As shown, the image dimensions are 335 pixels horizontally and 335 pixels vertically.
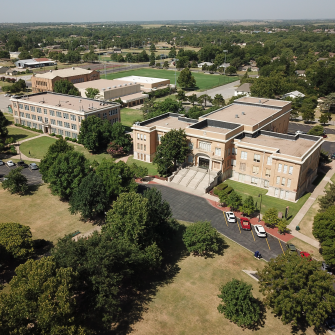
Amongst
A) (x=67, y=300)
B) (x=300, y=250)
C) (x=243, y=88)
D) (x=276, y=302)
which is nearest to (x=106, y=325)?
(x=67, y=300)

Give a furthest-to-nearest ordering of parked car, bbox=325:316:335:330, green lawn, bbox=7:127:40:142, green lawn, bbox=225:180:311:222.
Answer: green lawn, bbox=7:127:40:142
green lawn, bbox=225:180:311:222
parked car, bbox=325:316:335:330

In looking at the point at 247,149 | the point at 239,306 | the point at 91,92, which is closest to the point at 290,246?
the point at 239,306

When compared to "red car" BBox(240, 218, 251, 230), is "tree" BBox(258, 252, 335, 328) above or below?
above

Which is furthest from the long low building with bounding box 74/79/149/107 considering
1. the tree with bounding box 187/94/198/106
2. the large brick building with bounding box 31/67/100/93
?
the tree with bounding box 187/94/198/106

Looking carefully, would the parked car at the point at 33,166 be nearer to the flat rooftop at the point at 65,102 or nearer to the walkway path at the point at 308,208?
the flat rooftop at the point at 65,102

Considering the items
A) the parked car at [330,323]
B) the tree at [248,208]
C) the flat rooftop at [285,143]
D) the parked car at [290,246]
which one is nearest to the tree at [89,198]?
the tree at [248,208]

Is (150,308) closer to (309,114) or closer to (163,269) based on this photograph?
(163,269)

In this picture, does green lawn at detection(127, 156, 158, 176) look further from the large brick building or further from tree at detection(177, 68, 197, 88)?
tree at detection(177, 68, 197, 88)

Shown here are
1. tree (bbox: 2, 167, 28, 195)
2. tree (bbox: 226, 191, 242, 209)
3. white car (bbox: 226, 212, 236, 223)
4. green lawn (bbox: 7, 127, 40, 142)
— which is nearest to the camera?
white car (bbox: 226, 212, 236, 223)
